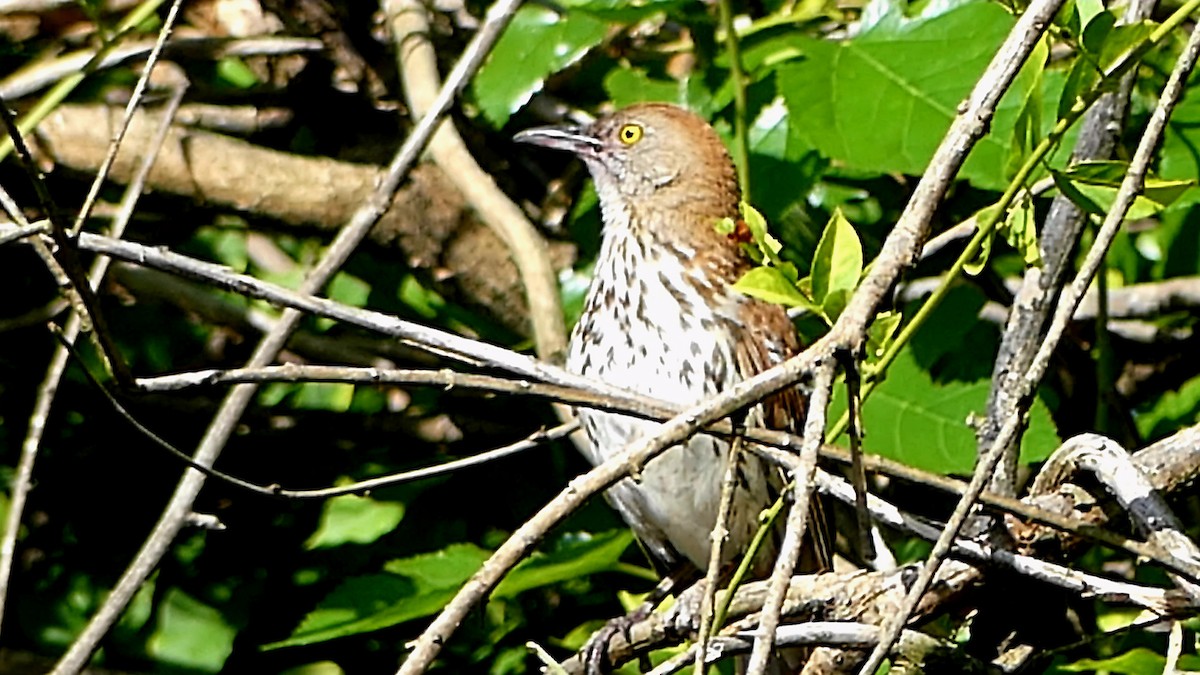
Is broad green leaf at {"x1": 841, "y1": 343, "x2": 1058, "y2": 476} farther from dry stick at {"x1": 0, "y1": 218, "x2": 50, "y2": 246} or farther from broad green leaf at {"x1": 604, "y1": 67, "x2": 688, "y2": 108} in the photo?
dry stick at {"x1": 0, "y1": 218, "x2": 50, "y2": 246}

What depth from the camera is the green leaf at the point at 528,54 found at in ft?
11.6

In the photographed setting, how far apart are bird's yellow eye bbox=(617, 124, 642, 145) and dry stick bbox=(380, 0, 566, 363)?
272 millimetres

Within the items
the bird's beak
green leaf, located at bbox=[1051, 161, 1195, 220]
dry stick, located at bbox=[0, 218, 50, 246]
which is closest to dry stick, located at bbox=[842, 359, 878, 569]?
green leaf, located at bbox=[1051, 161, 1195, 220]

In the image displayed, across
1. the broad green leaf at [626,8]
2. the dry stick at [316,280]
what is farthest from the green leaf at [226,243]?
the broad green leaf at [626,8]

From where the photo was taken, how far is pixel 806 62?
3324 mm

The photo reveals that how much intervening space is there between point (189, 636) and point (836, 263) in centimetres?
265

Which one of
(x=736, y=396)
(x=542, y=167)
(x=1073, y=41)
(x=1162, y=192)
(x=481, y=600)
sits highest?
(x=542, y=167)

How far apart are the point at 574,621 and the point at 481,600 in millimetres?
2464

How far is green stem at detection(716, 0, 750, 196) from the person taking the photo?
Answer: 3.46 meters

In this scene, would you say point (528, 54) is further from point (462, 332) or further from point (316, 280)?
point (462, 332)

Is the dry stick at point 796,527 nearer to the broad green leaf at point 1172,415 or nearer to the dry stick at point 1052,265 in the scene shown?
the dry stick at point 1052,265

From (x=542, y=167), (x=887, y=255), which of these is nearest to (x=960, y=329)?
(x=542, y=167)

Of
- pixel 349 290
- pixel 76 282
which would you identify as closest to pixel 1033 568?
pixel 76 282

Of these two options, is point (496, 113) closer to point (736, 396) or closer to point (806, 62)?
point (806, 62)
